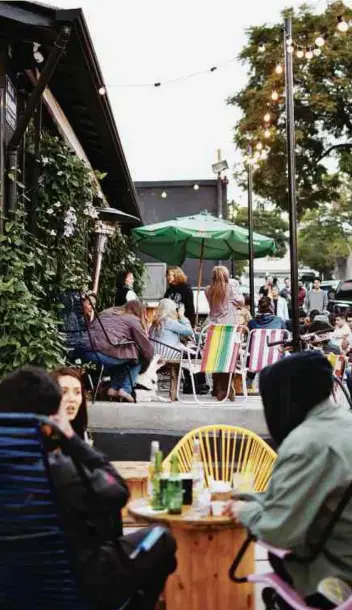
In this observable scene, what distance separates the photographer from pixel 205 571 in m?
4.09

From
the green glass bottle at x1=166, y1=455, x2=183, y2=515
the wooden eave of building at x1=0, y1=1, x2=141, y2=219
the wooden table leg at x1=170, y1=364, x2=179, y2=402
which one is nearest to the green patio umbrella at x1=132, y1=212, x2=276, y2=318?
the wooden eave of building at x1=0, y1=1, x2=141, y2=219

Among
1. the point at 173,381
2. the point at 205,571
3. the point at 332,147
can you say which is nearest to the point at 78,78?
the point at 173,381

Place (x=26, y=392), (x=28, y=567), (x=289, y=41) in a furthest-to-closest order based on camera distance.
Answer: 1. (x=289, y=41)
2. (x=26, y=392)
3. (x=28, y=567)

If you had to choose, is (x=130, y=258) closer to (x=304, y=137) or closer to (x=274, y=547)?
(x=304, y=137)

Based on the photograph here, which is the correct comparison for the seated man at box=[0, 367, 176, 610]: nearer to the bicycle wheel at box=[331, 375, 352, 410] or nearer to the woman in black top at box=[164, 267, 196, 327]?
the bicycle wheel at box=[331, 375, 352, 410]

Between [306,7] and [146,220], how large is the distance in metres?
8.56

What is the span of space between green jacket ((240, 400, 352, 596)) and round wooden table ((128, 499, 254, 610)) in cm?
83

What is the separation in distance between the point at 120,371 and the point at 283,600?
5.31 metres

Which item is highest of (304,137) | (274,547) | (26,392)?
(304,137)

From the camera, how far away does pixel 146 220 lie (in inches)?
1009

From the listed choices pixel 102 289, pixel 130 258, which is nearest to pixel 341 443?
pixel 102 289

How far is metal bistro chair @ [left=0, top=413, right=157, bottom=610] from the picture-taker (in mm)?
2947

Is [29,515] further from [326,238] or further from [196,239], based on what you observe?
[326,238]

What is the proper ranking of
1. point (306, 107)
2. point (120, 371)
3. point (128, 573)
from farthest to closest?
point (306, 107) < point (120, 371) < point (128, 573)
